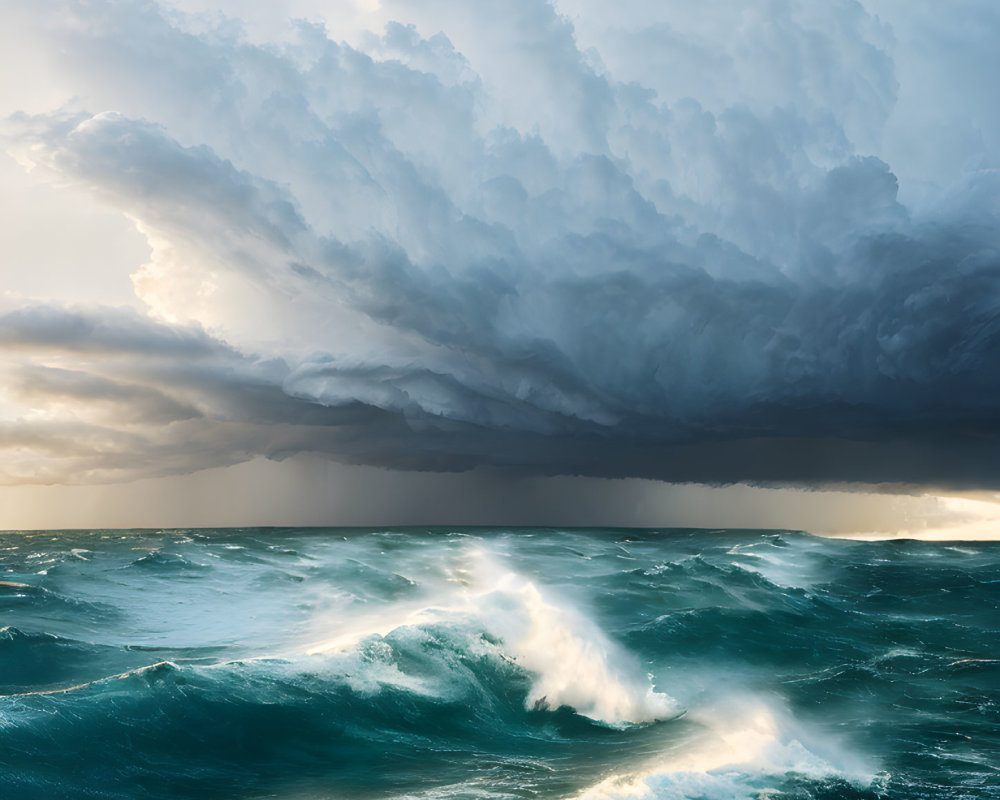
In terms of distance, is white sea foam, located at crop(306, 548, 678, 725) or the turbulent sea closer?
the turbulent sea

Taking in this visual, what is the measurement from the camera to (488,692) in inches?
570

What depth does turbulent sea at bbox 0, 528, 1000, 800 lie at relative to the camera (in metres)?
9.79

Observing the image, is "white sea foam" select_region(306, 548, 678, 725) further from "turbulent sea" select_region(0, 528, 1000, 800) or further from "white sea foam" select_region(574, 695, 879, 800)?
"white sea foam" select_region(574, 695, 879, 800)

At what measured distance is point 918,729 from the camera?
39.8 ft

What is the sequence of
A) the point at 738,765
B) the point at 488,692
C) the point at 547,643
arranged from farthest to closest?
the point at 547,643, the point at 488,692, the point at 738,765

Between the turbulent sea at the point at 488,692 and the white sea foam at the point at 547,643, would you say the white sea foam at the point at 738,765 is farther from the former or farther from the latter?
the white sea foam at the point at 547,643

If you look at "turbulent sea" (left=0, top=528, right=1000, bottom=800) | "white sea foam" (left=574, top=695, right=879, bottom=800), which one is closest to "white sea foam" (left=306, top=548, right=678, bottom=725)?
"turbulent sea" (left=0, top=528, right=1000, bottom=800)

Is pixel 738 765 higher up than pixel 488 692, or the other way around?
pixel 738 765

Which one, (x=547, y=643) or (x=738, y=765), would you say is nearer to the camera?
(x=738, y=765)

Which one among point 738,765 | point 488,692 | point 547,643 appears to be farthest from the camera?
point 547,643

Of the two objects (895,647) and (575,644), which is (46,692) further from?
(895,647)

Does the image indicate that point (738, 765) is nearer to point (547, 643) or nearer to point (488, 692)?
point (488, 692)

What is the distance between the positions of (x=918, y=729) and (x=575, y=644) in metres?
6.94

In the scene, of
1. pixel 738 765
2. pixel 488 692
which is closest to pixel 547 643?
pixel 488 692
